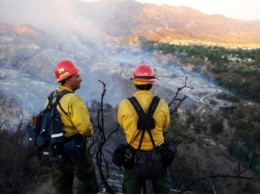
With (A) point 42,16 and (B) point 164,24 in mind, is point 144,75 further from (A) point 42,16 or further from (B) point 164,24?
(B) point 164,24

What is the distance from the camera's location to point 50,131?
3395 millimetres

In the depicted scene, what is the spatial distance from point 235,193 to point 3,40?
18840mm

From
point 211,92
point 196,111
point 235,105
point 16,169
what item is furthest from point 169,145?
point 211,92

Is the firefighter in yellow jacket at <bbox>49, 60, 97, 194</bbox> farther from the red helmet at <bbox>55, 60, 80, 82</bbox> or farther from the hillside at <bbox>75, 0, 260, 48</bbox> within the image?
the hillside at <bbox>75, 0, 260, 48</bbox>

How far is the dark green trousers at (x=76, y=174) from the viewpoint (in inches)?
144

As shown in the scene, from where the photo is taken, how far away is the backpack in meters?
3.38

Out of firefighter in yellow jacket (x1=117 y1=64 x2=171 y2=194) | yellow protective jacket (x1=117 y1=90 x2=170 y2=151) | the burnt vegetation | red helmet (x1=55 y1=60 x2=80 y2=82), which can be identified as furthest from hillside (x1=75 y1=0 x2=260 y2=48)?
yellow protective jacket (x1=117 y1=90 x2=170 y2=151)

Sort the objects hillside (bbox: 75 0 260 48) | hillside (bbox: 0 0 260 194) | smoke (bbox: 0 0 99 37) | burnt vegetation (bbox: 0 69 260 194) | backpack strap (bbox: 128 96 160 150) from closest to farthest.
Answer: backpack strap (bbox: 128 96 160 150) < burnt vegetation (bbox: 0 69 260 194) < hillside (bbox: 0 0 260 194) < smoke (bbox: 0 0 99 37) < hillside (bbox: 75 0 260 48)

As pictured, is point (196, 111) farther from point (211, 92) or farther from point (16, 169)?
point (16, 169)

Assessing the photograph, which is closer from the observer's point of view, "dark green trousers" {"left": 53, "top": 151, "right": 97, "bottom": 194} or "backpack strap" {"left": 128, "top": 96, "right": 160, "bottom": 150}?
"backpack strap" {"left": 128, "top": 96, "right": 160, "bottom": 150}

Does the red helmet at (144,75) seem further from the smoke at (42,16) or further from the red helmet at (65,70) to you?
the smoke at (42,16)

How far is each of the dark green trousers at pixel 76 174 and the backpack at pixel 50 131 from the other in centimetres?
23

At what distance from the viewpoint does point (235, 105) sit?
17250 mm

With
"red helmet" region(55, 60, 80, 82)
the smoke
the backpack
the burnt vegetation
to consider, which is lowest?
the burnt vegetation
